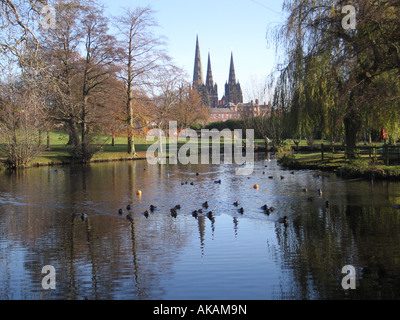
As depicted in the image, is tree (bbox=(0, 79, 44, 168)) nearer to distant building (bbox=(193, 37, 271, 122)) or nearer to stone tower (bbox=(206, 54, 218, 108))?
distant building (bbox=(193, 37, 271, 122))

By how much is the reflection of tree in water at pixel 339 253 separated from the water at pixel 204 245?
0.07ft

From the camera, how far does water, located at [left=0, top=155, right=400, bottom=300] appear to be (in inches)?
275

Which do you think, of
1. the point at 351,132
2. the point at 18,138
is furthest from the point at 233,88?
the point at 351,132

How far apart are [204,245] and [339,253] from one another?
119 inches

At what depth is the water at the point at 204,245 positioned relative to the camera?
6.98 metres

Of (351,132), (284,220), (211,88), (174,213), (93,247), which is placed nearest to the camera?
(93,247)

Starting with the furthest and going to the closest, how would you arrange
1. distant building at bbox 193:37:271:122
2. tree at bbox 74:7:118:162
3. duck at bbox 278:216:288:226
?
distant building at bbox 193:37:271:122, tree at bbox 74:7:118:162, duck at bbox 278:216:288:226

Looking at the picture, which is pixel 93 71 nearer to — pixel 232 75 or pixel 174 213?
pixel 174 213

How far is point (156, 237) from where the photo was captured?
10.6 m

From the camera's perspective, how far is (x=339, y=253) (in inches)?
342

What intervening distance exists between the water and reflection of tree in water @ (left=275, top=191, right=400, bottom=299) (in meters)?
0.02

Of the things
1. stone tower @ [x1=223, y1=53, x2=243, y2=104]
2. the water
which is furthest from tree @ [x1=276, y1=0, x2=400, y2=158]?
stone tower @ [x1=223, y1=53, x2=243, y2=104]
